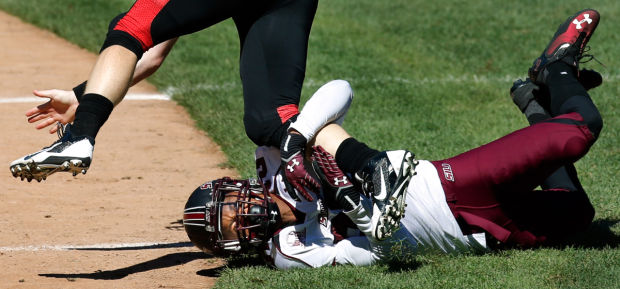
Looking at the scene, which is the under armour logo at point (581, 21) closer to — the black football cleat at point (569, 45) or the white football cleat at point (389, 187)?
the black football cleat at point (569, 45)

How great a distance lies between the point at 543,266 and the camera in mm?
4750

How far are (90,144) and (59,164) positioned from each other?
18cm

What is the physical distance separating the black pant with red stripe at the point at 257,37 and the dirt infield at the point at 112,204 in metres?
0.91

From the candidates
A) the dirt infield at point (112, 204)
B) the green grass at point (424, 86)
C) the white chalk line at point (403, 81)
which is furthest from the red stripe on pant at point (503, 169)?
the white chalk line at point (403, 81)

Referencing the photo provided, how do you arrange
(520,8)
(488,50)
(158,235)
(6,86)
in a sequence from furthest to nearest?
(520,8) → (488,50) → (6,86) → (158,235)

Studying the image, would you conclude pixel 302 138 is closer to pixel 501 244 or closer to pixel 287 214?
pixel 287 214

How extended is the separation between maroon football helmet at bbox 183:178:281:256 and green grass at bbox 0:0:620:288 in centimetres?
17

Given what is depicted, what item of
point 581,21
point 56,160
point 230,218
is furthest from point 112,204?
point 581,21

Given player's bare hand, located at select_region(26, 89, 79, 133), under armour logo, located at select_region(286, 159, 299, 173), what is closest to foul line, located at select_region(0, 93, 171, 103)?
player's bare hand, located at select_region(26, 89, 79, 133)

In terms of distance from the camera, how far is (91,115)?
14.8 feet

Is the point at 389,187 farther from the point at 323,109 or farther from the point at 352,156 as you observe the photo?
the point at 323,109

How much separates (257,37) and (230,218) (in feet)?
3.45

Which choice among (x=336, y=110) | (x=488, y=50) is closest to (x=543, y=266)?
(x=336, y=110)

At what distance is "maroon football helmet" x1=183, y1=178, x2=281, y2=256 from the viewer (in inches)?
187
